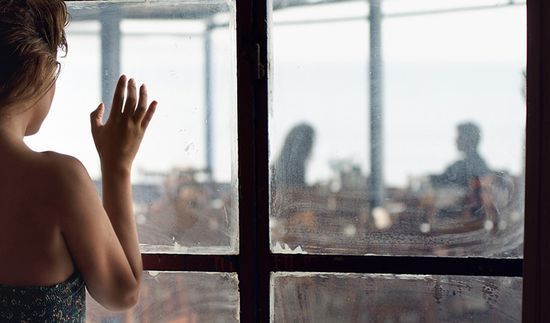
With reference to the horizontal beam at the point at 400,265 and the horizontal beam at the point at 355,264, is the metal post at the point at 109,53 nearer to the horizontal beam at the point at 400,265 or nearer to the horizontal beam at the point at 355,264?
the horizontal beam at the point at 355,264

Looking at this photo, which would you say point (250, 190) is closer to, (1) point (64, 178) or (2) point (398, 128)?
(2) point (398, 128)

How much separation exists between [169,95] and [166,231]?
0.31 m

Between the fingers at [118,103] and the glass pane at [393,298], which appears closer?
the fingers at [118,103]

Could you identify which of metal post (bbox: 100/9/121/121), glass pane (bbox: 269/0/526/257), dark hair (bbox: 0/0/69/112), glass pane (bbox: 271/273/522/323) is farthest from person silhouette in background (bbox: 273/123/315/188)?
dark hair (bbox: 0/0/69/112)

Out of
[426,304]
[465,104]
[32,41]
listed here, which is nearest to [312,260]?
[426,304]

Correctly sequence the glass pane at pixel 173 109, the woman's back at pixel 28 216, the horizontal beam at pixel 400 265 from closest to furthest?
the woman's back at pixel 28 216 → the horizontal beam at pixel 400 265 → the glass pane at pixel 173 109

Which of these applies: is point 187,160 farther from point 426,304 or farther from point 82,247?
point 426,304

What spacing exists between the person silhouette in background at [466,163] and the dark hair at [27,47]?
0.83 m

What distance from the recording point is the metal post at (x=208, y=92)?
154 centimetres

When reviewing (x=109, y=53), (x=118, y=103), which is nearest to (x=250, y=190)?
(x=118, y=103)

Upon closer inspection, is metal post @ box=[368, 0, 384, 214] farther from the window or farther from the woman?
the woman

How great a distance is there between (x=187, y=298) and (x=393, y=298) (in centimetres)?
47

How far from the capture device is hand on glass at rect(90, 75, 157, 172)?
4.31 feet

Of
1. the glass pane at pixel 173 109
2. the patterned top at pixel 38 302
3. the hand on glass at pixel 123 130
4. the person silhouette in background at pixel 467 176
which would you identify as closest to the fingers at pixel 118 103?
the hand on glass at pixel 123 130
